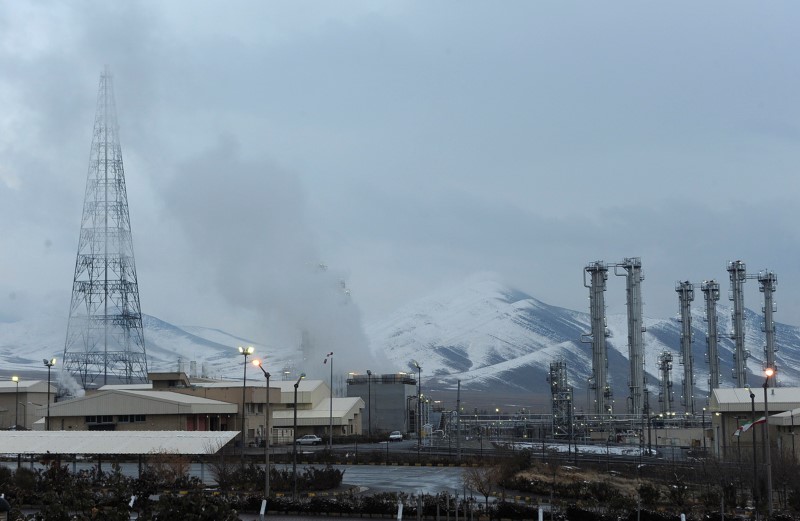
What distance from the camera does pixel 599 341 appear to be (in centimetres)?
12794

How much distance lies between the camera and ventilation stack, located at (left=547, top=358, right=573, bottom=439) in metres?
119

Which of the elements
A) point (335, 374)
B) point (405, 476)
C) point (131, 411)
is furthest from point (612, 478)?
point (335, 374)

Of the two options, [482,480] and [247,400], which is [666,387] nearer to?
[247,400]

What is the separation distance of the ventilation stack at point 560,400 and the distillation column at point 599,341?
383 cm

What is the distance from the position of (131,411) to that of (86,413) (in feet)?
14.1

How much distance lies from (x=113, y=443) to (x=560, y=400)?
8439 centimetres

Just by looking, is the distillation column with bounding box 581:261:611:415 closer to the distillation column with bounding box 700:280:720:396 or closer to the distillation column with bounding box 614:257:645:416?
the distillation column with bounding box 614:257:645:416

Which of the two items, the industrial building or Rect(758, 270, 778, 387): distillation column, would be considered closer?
the industrial building

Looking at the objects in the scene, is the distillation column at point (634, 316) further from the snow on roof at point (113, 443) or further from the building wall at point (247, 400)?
the snow on roof at point (113, 443)

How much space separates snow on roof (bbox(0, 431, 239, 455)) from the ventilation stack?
67.2 m

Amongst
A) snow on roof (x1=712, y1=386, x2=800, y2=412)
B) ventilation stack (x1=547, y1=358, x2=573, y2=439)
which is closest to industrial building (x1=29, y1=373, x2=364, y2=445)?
ventilation stack (x1=547, y1=358, x2=573, y2=439)

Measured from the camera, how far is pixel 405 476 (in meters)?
64.2

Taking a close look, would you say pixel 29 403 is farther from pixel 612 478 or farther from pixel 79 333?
pixel 612 478

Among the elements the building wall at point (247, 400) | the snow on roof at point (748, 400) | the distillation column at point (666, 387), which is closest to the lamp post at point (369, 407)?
the building wall at point (247, 400)
